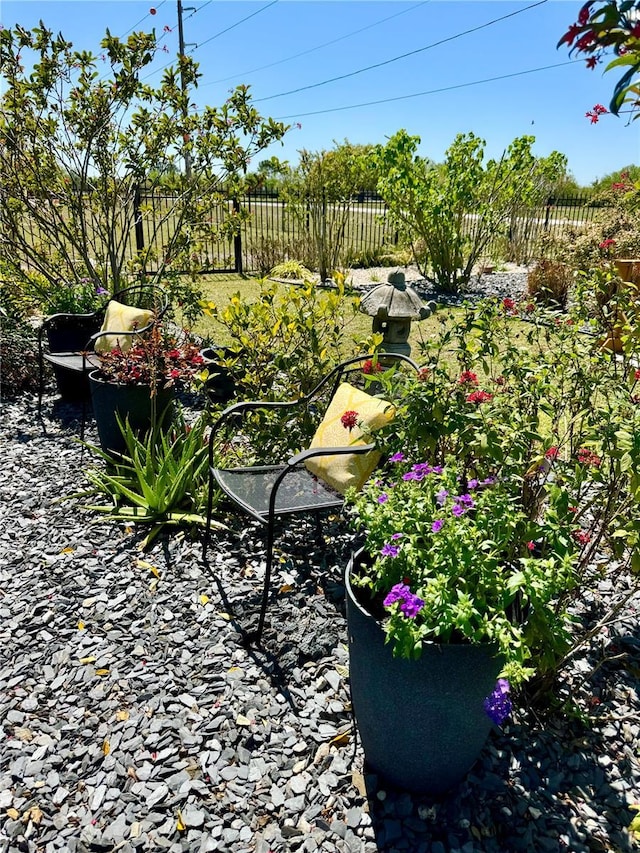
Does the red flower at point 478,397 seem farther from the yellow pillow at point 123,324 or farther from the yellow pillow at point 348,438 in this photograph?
the yellow pillow at point 123,324

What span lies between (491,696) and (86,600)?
1791 millimetres

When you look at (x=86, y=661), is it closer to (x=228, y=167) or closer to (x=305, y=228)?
(x=228, y=167)

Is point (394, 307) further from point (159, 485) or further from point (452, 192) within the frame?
point (452, 192)

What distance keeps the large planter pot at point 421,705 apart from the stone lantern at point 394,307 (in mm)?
2975

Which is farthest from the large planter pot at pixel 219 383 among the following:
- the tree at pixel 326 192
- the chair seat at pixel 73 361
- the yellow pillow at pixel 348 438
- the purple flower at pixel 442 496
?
the tree at pixel 326 192

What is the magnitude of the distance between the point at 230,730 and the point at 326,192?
9842 mm

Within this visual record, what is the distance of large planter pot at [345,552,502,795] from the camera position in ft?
5.09

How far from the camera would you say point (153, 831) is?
65.3 inches

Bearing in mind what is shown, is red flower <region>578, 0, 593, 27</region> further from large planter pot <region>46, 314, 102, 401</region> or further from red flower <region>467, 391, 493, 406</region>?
large planter pot <region>46, 314, 102, 401</region>

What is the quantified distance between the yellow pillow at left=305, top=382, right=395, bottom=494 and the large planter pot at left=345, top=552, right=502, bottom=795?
909mm

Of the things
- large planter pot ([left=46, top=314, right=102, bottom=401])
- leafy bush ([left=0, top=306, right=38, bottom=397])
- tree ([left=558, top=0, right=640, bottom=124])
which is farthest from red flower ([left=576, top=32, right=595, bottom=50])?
A: leafy bush ([left=0, top=306, right=38, bottom=397])

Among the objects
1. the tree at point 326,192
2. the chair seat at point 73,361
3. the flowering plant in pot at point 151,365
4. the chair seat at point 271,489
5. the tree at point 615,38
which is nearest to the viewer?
the tree at point 615,38

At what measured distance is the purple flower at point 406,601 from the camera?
1.50m

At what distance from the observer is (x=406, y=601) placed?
60.3 inches
